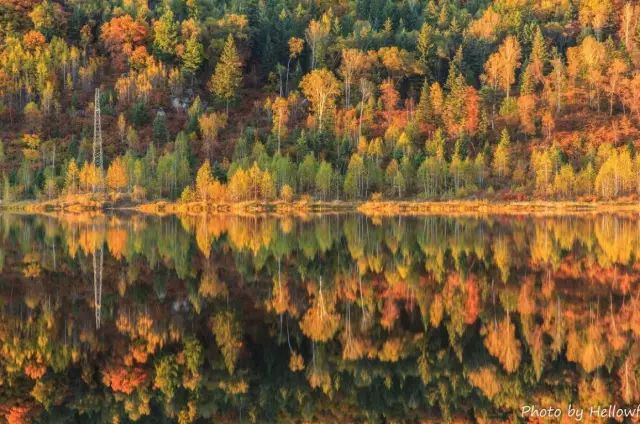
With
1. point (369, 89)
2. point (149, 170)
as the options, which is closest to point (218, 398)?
point (149, 170)

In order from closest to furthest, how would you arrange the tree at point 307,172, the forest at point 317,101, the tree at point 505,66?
the tree at point 307,172, the forest at point 317,101, the tree at point 505,66

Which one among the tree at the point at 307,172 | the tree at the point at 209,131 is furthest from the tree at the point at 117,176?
the tree at the point at 307,172

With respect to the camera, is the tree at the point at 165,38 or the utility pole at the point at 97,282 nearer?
the utility pole at the point at 97,282

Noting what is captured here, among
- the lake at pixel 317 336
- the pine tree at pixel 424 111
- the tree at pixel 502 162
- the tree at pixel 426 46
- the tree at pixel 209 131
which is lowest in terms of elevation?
the lake at pixel 317 336

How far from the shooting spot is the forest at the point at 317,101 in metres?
86.3

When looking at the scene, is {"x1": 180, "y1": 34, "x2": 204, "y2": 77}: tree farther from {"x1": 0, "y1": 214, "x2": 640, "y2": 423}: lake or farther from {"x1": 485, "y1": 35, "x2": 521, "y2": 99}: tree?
{"x1": 0, "y1": 214, "x2": 640, "y2": 423}: lake

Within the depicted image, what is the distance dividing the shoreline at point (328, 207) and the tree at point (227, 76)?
106ft

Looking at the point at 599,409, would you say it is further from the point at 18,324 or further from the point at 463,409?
the point at 18,324

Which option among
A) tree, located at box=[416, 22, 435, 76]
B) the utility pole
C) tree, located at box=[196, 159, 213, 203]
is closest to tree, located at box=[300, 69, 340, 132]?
tree, located at box=[416, 22, 435, 76]

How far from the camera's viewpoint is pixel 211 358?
55.0 ft

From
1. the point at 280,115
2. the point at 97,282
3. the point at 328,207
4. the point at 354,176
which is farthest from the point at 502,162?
the point at 97,282

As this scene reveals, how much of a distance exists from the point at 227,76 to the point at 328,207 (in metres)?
39.9

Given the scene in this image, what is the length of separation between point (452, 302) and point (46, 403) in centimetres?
1246

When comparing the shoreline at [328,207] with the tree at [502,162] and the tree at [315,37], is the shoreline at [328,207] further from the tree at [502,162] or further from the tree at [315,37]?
the tree at [315,37]
